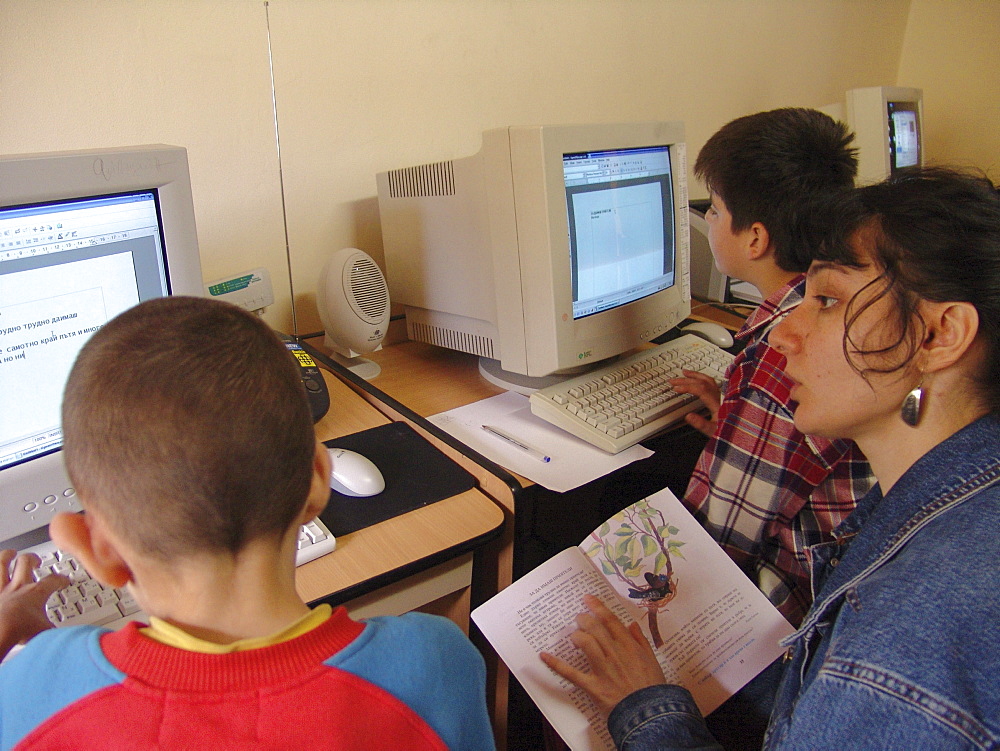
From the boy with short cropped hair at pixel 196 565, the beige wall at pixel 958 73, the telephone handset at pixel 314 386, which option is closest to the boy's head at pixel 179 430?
the boy with short cropped hair at pixel 196 565

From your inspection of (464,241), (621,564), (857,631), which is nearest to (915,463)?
(857,631)

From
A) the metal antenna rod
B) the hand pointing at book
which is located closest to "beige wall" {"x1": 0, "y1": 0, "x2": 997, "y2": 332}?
the metal antenna rod

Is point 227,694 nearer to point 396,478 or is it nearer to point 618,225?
point 396,478

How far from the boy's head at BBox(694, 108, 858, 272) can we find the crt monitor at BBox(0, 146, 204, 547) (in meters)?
0.95

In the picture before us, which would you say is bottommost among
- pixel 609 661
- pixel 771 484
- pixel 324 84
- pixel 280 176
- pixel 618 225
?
pixel 609 661

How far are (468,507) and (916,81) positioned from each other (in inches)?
113

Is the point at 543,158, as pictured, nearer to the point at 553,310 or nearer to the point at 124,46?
the point at 553,310

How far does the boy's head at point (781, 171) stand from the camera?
1.33 metres

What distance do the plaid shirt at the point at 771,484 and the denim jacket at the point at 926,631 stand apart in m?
0.30

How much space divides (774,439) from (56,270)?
37.3 inches

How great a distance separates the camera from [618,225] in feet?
4.50

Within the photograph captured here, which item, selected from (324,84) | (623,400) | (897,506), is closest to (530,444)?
(623,400)

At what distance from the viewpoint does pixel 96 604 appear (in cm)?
79

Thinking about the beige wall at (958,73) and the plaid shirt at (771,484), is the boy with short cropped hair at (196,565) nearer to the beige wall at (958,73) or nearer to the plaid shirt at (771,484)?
the plaid shirt at (771,484)
